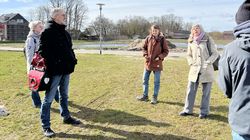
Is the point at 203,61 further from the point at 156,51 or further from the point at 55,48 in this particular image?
the point at 55,48

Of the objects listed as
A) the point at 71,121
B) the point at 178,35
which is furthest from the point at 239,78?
the point at 178,35

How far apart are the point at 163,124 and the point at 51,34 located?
2.43 meters

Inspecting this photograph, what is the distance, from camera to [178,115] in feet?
20.8

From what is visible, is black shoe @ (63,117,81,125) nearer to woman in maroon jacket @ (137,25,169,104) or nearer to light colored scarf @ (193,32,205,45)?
woman in maroon jacket @ (137,25,169,104)

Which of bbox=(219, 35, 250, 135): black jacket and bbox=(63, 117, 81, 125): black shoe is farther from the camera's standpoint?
bbox=(63, 117, 81, 125): black shoe

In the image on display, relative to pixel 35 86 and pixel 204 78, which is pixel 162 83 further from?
pixel 35 86

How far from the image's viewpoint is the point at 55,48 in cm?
508

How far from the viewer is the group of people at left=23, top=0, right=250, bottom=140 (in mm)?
2465

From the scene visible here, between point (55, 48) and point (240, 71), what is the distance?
10.7ft

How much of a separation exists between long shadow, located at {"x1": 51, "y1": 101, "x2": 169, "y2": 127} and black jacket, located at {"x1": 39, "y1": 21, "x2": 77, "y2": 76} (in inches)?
51.9

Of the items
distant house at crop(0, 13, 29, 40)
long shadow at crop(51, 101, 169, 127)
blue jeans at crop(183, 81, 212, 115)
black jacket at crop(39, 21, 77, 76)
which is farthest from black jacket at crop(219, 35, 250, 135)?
distant house at crop(0, 13, 29, 40)

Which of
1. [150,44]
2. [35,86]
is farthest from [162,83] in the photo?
[35,86]

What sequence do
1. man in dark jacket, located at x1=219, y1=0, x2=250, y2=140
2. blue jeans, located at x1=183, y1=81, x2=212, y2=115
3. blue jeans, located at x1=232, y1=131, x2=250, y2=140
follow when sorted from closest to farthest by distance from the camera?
1. man in dark jacket, located at x1=219, y1=0, x2=250, y2=140
2. blue jeans, located at x1=232, y1=131, x2=250, y2=140
3. blue jeans, located at x1=183, y1=81, x2=212, y2=115

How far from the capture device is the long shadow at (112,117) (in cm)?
588
